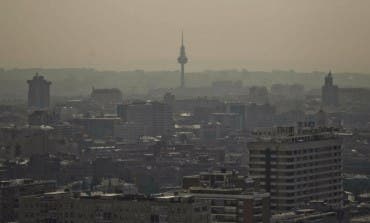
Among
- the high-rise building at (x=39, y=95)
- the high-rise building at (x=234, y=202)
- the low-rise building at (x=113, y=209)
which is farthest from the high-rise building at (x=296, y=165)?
the high-rise building at (x=39, y=95)

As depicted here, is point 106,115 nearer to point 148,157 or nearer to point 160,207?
point 148,157

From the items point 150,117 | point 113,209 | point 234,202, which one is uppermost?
point 113,209

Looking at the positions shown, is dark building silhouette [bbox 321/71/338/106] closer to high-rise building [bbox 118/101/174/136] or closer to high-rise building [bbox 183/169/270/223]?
high-rise building [bbox 118/101/174/136]

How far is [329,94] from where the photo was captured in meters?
96.2

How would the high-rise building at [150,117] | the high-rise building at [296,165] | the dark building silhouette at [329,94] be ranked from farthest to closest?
the dark building silhouette at [329,94] < the high-rise building at [150,117] < the high-rise building at [296,165]

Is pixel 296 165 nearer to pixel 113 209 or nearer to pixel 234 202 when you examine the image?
pixel 234 202

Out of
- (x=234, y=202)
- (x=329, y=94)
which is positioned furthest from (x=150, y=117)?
(x=234, y=202)

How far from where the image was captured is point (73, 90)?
99.4 metres

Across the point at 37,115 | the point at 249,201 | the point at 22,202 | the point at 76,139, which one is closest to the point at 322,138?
the point at 249,201

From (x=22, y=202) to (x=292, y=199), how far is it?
9.31 meters

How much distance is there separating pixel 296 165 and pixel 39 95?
53.8 meters

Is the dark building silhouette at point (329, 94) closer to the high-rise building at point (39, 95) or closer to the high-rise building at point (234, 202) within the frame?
the high-rise building at point (39, 95)

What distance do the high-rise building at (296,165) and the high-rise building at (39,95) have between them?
44.5 metres

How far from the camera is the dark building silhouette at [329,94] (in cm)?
9256
